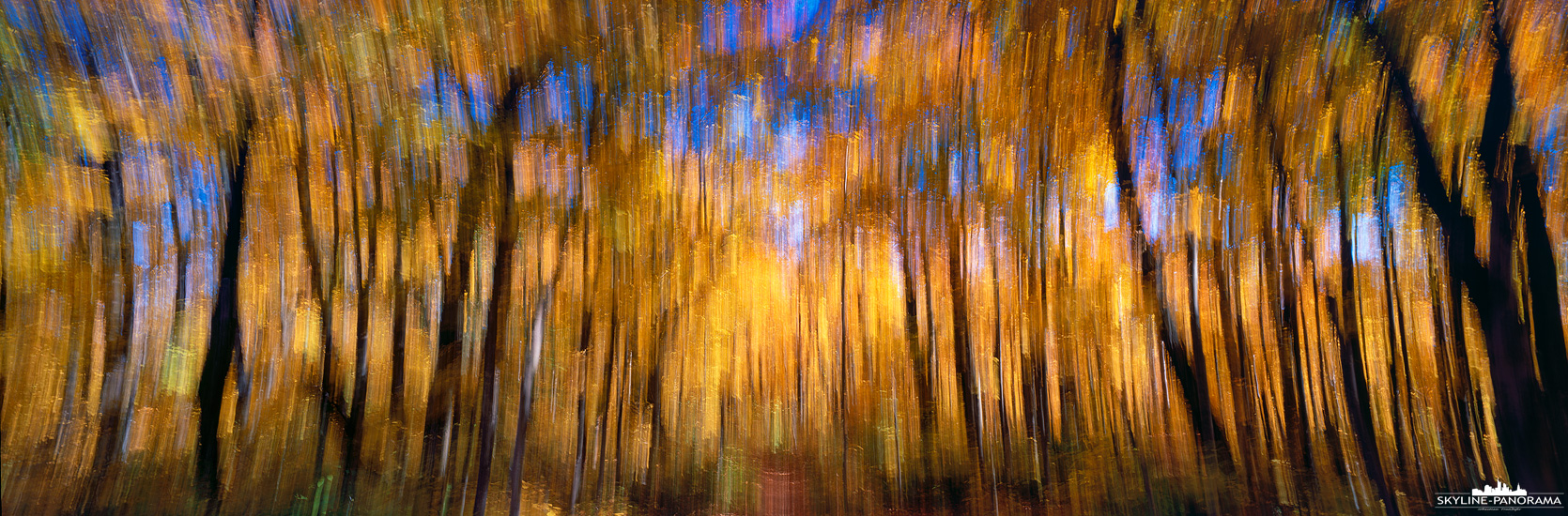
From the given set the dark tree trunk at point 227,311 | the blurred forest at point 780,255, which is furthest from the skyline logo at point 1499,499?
the dark tree trunk at point 227,311

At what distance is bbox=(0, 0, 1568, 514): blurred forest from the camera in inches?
27.1

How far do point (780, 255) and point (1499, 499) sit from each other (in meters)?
0.81

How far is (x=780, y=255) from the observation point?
720mm

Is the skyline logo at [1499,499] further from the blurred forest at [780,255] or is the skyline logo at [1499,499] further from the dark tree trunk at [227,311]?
the dark tree trunk at [227,311]

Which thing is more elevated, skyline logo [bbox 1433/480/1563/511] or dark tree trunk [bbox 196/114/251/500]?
dark tree trunk [bbox 196/114/251/500]

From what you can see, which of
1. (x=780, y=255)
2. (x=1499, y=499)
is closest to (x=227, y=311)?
(x=780, y=255)

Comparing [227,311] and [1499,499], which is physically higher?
[227,311]

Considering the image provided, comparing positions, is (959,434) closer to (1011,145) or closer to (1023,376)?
(1023,376)

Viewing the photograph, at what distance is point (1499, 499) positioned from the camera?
70 cm

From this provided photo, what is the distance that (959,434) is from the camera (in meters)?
0.71

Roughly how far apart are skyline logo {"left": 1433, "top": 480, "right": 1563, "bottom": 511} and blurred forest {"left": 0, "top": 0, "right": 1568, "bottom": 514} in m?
0.01

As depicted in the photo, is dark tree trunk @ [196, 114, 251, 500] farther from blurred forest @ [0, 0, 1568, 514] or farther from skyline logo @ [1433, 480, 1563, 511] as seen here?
skyline logo @ [1433, 480, 1563, 511]

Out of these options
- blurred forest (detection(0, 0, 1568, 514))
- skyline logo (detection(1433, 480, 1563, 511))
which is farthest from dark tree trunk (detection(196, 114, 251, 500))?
skyline logo (detection(1433, 480, 1563, 511))

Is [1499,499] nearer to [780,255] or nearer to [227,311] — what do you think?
[780,255]
